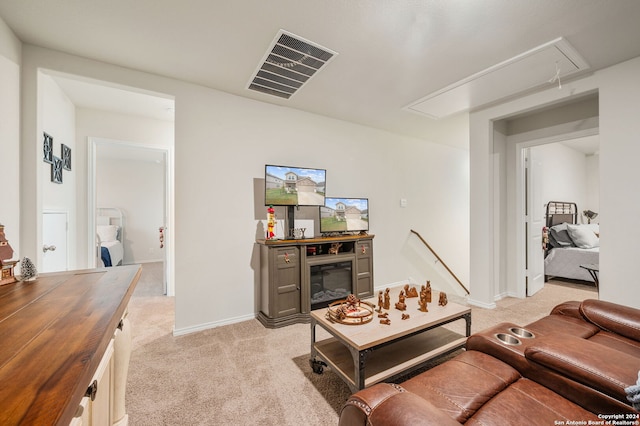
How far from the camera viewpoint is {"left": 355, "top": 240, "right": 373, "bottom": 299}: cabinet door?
3.38 m

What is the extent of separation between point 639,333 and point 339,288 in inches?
96.3

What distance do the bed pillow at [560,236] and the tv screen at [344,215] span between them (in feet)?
12.5

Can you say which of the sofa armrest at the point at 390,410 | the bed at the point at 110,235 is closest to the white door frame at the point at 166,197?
the bed at the point at 110,235

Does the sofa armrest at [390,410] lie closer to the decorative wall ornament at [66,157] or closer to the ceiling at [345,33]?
the ceiling at [345,33]

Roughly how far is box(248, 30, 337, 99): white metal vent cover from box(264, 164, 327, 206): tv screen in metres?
0.84

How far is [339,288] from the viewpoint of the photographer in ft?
10.9

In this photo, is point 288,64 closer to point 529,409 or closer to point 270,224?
point 270,224

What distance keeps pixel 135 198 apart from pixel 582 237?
964 centimetres

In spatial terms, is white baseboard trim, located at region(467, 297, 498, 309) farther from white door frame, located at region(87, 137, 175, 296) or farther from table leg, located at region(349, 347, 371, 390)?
white door frame, located at region(87, 137, 175, 296)

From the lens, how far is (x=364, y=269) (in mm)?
3439

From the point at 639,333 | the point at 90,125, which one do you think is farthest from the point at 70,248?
the point at 639,333

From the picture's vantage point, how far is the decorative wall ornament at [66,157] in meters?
2.91

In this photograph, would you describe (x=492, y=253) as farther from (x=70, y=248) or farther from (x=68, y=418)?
(x=70, y=248)

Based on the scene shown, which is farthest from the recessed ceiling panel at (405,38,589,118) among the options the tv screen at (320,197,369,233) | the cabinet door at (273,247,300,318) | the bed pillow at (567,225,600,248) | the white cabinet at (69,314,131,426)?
the white cabinet at (69,314,131,426)
